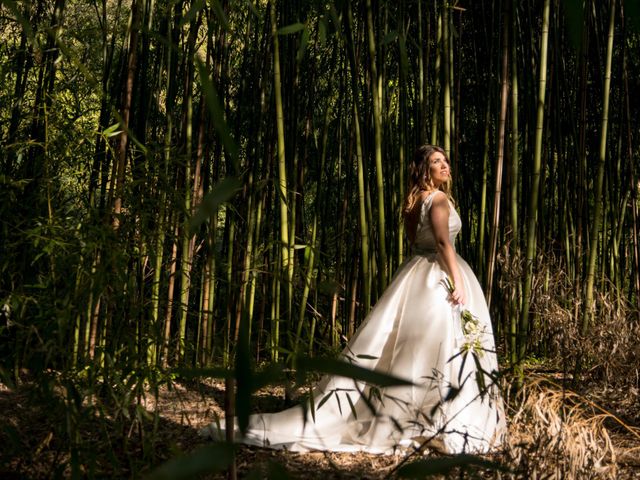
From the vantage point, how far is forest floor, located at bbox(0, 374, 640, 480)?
63.6 inches

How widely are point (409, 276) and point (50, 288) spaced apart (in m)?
1.38

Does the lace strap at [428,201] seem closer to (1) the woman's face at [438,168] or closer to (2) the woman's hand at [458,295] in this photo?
(1) the woman's face at [438,168]

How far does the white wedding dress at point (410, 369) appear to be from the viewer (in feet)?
8.26

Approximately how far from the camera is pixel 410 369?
8.59ft

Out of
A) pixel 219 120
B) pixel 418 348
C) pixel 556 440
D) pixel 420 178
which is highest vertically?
pixel 420 178

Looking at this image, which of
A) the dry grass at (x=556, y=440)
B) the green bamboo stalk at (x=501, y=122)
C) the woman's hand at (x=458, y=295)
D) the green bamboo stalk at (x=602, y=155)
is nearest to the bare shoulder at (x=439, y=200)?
the green bamboo stalk at (x=501, y=122)

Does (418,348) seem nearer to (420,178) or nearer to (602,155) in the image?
(420,178)

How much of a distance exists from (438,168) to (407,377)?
76 centimetres

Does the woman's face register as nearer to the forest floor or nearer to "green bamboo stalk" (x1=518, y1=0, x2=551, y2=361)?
"green bamboo stalk" (x1=518, y1=0, x2=551, y2=361)

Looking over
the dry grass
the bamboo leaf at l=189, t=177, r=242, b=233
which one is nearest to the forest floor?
the dry grass

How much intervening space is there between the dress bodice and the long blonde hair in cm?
5

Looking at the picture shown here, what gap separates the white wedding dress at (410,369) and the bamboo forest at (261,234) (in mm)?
82

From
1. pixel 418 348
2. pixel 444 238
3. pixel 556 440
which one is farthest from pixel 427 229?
pixel 556 440

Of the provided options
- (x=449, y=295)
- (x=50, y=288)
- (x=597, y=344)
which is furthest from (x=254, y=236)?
(x=50, y=288)
